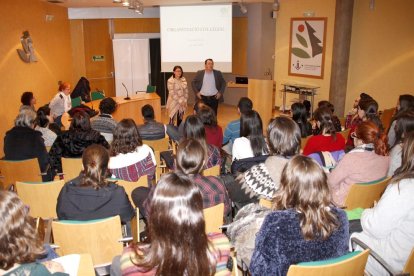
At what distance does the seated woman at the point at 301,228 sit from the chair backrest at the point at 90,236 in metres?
1.03

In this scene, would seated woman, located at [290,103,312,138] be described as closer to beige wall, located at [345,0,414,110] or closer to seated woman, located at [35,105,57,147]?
seated woman, located at [35,105,57,147]

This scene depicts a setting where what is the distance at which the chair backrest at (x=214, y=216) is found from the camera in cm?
293

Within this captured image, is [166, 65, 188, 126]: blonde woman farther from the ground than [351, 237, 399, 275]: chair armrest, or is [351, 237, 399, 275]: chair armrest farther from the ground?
[166, 65, 188, 126]: blonde woman

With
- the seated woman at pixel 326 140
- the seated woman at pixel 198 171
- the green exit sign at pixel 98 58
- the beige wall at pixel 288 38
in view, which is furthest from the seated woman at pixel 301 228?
the green exit sign at pixel 98 58

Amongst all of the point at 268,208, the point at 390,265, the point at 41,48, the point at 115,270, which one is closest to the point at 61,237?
the point at 115,270

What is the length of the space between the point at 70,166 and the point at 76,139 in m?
0.34

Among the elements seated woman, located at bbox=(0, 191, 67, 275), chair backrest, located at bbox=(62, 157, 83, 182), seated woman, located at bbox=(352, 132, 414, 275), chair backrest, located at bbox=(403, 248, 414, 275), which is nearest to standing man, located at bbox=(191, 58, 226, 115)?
chair backrest, located at bbox=(62, 157, 83, 182)

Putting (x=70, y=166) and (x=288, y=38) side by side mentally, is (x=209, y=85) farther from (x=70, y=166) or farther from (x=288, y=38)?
(x=70, y=166)

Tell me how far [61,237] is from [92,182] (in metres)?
0.48

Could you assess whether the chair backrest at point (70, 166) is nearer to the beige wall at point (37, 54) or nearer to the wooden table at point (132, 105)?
the beige wall at point (37, 54)

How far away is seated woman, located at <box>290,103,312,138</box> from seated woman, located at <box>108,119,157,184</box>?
220 cm

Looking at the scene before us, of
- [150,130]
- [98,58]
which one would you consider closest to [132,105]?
[150,130]

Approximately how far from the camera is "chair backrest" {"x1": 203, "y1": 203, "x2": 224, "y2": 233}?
9.61 ft

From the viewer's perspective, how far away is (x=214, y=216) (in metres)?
2.98
